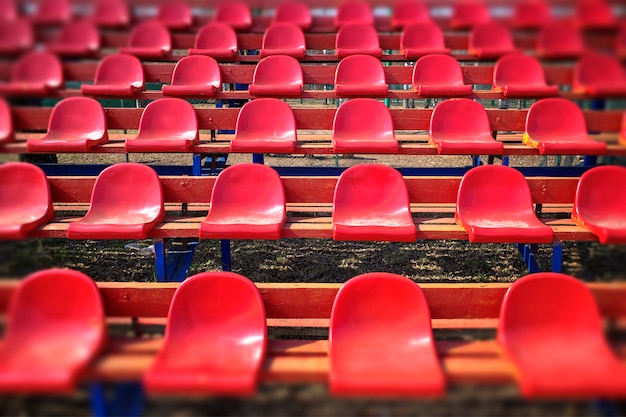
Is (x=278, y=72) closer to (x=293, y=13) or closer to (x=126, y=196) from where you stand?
(x=293, y=13)

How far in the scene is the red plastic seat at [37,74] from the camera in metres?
4.16

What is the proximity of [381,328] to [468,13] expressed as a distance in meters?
5.44

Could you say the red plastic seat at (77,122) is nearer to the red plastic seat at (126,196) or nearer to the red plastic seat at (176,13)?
the red plastic seat at (126,196)

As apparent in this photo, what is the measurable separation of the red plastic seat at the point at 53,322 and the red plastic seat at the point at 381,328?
0.86 meters

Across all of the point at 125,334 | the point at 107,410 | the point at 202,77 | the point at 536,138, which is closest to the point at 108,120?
the point at 202,77

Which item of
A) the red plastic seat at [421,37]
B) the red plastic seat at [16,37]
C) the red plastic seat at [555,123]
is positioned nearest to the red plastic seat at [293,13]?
the red plastic seat at [421,37]

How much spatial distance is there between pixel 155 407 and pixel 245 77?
3.66m

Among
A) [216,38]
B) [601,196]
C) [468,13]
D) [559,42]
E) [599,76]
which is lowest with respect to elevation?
[601,196]

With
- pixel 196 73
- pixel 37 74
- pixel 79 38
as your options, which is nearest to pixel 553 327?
pixel 196 73

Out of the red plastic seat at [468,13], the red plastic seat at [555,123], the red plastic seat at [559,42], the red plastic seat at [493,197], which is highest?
the red plastic seat at [468,13]

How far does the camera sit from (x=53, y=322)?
6.26 feet

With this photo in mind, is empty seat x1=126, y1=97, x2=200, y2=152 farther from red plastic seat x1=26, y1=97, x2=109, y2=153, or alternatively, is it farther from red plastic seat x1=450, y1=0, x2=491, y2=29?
red plastic seat x1=450, y1=0, x2=491, y2=29

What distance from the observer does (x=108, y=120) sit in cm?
396

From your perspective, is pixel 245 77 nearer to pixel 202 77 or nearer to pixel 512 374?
pixel 202 77
